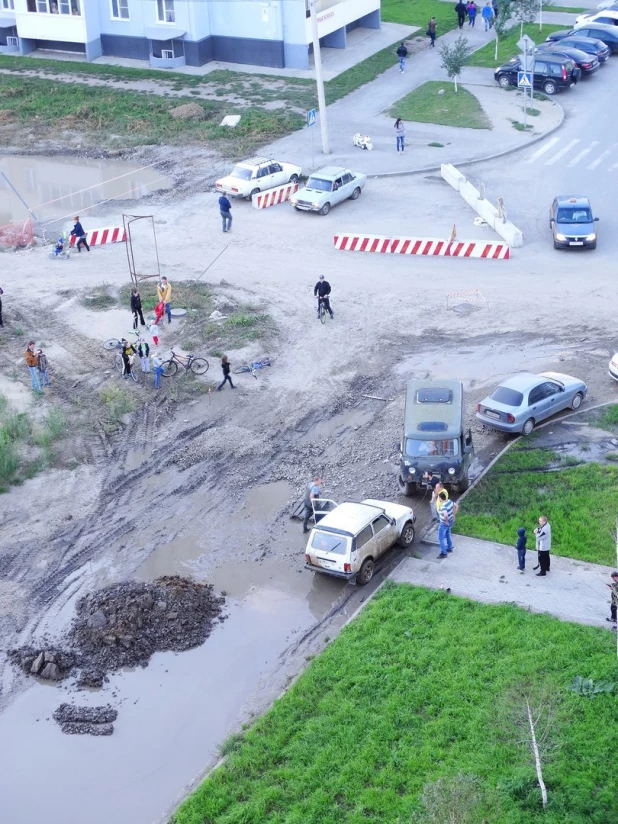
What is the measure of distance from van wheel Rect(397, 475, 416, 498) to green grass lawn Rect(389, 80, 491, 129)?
89.3ft

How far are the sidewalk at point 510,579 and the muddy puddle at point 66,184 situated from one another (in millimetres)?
25328

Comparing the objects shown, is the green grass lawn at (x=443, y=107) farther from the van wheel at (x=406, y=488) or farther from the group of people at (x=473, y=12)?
the van wheel at (x=406, y=488)

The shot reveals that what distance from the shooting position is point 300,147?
46250mm

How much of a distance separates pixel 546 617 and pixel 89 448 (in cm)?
1209

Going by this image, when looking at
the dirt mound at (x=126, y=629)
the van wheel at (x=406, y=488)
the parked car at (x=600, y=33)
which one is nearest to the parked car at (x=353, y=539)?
the van wheel at (x=406, y=488)

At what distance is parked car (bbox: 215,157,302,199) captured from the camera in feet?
135

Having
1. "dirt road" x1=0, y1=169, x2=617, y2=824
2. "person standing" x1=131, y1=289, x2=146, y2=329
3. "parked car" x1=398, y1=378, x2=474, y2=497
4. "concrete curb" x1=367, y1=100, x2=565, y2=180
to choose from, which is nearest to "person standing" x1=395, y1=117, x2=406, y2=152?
"concrete curb" x1=367, y1=100, x2=565, y2=180

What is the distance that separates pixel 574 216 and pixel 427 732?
2311 cm

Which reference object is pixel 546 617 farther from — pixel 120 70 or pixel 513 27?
pixel 513 27

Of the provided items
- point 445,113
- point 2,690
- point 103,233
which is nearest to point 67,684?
point 2,690

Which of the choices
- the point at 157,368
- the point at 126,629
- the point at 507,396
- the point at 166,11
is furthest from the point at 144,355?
the point at 166,11

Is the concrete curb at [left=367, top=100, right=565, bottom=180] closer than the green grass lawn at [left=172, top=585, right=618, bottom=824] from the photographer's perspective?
No

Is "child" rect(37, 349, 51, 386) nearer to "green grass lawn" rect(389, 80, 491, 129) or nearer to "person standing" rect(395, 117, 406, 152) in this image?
"person standing" rect(395, 117, 406, 152)

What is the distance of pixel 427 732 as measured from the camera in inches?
669
